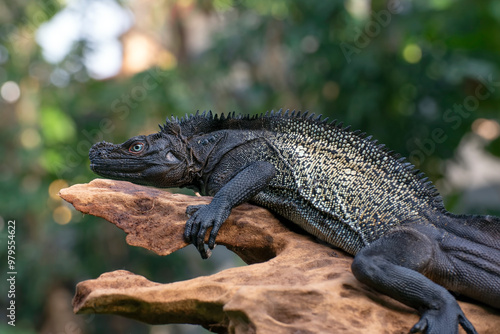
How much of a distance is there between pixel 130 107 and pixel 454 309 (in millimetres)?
7364

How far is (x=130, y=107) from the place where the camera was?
30.7 ft

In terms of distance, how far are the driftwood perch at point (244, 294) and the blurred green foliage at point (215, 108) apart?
4915mm

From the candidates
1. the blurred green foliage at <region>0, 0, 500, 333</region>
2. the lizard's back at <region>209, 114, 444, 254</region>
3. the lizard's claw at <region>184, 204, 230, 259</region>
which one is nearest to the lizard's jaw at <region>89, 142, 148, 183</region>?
the lizard's claw at <region>184, 204, 230, 259</region>

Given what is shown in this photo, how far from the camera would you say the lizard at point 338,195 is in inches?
145

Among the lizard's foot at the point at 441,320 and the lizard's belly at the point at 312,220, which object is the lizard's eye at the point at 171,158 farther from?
the lizard's foot at the point at 441,320

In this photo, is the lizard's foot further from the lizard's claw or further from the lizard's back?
the lizard's claw

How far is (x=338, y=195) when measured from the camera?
449cm

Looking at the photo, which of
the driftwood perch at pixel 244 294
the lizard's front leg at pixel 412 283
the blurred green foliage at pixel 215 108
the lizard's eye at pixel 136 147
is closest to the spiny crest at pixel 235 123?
the lizard's eye at pixel 136 147

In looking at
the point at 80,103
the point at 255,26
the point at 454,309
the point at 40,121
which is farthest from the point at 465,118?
the point at 40,121

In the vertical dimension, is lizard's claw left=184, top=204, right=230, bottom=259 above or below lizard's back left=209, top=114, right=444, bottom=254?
below

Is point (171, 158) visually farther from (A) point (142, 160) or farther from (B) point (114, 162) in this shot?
(B) point (114, 162)

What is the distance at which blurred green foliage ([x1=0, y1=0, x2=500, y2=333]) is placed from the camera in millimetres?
8812

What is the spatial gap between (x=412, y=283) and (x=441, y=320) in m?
0.32

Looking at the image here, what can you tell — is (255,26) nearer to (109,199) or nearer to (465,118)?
(465,118)
